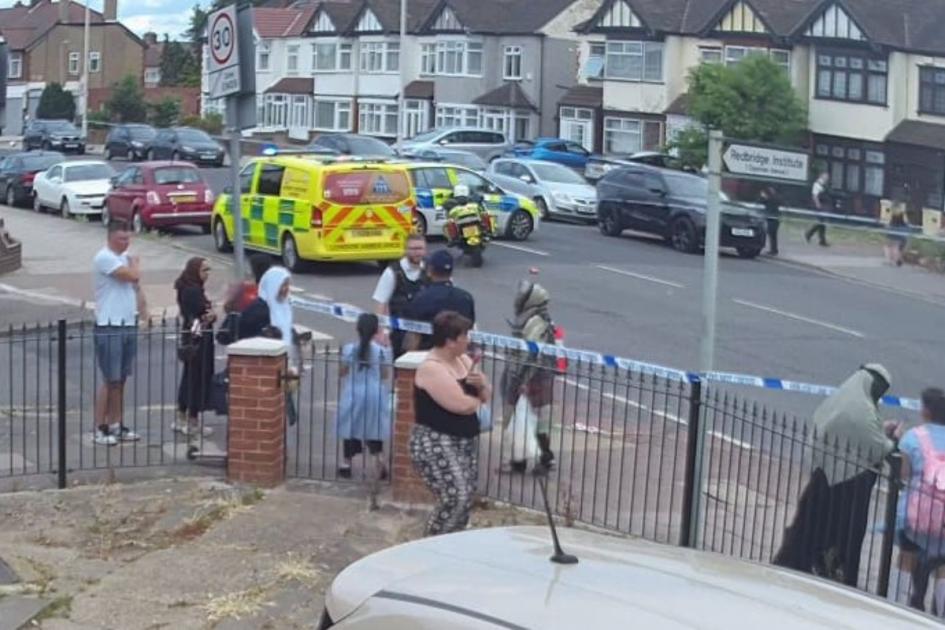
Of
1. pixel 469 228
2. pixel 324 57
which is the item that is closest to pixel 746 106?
pixel 469 228

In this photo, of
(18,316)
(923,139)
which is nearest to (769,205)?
(18,316)

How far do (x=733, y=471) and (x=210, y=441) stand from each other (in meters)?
4.04

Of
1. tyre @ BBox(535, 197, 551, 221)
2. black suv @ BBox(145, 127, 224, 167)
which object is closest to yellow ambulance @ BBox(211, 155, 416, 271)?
tyre @ BBox(535, 197, 551, 221)

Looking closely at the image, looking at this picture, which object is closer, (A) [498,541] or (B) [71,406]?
(A) [498,541]

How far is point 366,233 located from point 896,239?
7901 millimetres

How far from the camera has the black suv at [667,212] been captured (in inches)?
1203

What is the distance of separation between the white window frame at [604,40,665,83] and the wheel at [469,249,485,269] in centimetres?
3377

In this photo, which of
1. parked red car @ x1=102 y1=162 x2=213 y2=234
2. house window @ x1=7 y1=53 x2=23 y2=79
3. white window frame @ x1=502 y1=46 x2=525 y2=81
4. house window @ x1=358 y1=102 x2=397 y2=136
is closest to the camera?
parked red car @ x1=102 y1=162 x2=213 y2=234

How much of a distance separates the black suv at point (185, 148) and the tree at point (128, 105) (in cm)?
2354

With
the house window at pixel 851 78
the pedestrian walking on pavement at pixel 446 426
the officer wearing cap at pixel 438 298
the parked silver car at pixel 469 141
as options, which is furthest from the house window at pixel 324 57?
the pedestrian walking on pavement at pixel 446 426

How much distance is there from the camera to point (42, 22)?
3858 inches

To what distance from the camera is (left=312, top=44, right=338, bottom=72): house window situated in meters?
79.6

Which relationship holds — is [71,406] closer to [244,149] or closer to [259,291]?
[259,291]

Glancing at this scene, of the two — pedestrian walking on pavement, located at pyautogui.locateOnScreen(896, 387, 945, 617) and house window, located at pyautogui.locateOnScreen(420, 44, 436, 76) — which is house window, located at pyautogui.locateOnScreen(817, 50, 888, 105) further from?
pedestrian walking on pavement, located at pyautogui.locateOnScreen(896, 387, 945, 617)
